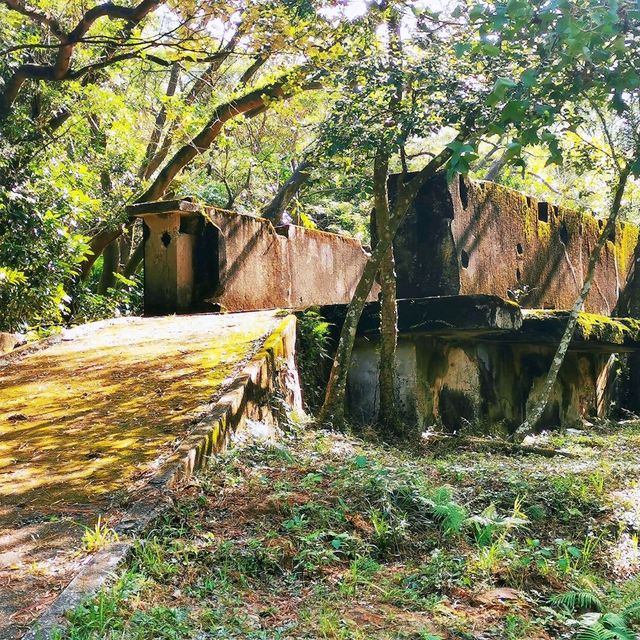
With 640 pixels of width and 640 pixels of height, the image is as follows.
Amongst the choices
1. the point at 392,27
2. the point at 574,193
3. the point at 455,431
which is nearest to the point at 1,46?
the point at 392,27

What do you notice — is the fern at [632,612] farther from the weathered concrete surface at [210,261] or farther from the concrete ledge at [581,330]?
the weathered concrete surface at [210,261]

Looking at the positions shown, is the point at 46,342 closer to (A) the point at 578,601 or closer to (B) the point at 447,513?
(B) the point at 447,513

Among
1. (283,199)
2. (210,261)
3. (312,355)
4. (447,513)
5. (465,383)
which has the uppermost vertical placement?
(283,199)

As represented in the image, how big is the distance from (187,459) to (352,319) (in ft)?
9.57

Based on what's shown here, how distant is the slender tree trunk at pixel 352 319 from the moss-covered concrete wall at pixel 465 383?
3.48 ft

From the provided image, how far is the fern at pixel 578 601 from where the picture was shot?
3586mm

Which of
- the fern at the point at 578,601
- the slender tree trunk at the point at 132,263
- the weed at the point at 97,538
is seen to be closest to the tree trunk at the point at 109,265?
the slender tree trunk at the point at 132,263

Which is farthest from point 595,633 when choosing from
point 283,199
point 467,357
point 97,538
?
point 283,199

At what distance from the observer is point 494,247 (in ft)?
31.1

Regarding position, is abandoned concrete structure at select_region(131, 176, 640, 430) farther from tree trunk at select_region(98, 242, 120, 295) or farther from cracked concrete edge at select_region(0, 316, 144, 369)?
tree trunk at select_region(98, 242, 120, 295)

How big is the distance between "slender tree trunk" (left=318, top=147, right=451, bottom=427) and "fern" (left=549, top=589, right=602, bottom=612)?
11.9 feet

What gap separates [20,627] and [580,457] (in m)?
5.54

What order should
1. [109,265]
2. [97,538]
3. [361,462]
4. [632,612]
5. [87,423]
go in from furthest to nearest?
[109,265] < [87,423] < [361,462] < [97,538] < [632,612]

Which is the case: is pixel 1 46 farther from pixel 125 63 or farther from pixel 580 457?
pixel 580 457
